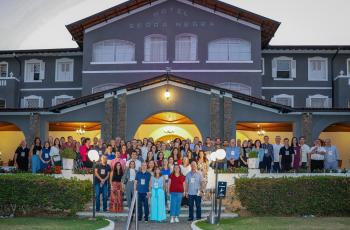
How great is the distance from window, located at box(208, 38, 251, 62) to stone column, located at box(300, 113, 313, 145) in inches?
241

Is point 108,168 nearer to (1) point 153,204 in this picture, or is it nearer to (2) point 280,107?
(1) point 153,204

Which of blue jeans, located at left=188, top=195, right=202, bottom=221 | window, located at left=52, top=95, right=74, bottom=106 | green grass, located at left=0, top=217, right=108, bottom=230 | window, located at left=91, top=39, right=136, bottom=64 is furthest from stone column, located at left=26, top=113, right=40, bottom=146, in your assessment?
blue jeans, located at left=188, top=195, right=202, bottom=221

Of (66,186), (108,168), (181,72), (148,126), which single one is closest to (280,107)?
(181,72)

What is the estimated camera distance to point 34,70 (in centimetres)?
3575

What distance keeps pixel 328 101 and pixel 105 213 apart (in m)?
22.2

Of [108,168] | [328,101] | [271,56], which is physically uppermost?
[271,56]

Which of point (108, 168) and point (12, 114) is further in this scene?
point (12, 114)

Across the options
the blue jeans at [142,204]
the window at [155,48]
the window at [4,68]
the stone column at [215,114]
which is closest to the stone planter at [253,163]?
the blue jeans at [142,204]

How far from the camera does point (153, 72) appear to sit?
3089 cm

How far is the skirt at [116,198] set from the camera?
16.7 meters

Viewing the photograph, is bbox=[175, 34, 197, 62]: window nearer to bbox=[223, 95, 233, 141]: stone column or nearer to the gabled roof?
the gabled roof

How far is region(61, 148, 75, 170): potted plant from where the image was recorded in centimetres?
1826

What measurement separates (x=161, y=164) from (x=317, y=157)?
6.35m

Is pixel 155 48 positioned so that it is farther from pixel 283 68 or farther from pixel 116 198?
pixel 116 198
